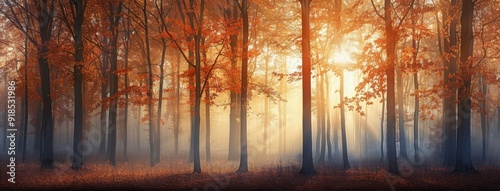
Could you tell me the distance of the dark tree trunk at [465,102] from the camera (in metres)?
19.2

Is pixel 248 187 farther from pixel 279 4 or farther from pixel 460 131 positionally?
pixel 279 4

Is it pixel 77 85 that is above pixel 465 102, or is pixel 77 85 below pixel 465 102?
above

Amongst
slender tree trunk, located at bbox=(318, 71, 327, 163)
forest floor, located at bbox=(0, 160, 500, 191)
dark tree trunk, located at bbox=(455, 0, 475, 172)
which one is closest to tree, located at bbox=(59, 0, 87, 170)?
forest floor, located at bbox=(0, 160, 500, 191)

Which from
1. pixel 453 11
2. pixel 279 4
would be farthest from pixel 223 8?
pixel 453 11

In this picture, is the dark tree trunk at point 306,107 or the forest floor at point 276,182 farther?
the dark tree trunk at point 306,107

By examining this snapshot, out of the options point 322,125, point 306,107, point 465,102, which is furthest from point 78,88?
point 465,102

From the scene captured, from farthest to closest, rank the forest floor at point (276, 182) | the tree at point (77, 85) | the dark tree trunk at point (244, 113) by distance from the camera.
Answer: the tree at point (77, 85) < the dark tree trunk at point (244, 113) < the forest floor at point (276, 182)

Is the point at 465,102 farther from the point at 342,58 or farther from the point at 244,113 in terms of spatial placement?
the point at 244,113

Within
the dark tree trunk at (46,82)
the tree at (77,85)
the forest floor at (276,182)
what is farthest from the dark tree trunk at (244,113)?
the dark tree trunk at (46,82)

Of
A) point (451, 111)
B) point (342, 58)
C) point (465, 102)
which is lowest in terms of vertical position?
point (451, 111)

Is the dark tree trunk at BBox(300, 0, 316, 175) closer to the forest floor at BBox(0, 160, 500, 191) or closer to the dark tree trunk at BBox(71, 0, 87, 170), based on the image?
the forest floor at BBox(0, 160, 500, 191)

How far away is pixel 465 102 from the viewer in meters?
19.5

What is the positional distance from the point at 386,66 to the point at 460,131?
440 cm

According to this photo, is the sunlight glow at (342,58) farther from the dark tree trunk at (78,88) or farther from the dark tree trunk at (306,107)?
the dark tree trunk at (78,88)
